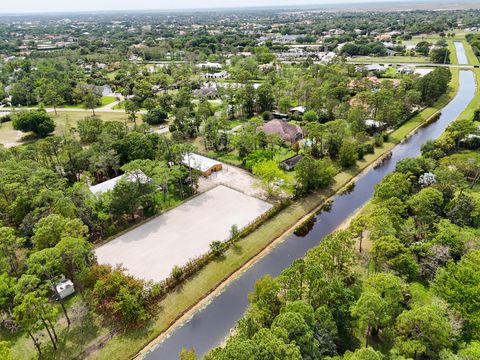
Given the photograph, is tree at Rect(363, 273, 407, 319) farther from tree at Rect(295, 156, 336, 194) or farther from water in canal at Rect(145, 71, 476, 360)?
tree at Rect(295, 156, 336, 194)

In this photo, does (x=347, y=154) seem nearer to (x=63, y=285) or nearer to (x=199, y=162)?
(x=199, y=162)

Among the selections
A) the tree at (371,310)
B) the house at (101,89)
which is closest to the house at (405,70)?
the house at (101,89)

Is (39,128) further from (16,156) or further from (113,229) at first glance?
(113,229)

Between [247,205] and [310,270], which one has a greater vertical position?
[310,270]

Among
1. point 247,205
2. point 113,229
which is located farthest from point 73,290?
point 247,205

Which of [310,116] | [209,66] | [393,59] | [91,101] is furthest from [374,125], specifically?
[393,59]

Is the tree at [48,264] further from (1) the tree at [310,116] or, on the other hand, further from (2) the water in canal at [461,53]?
(2) the water in canal at [461,53]

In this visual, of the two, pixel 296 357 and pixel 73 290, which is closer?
pixel 296 357

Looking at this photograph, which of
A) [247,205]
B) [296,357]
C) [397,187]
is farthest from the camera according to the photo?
[247,205]
